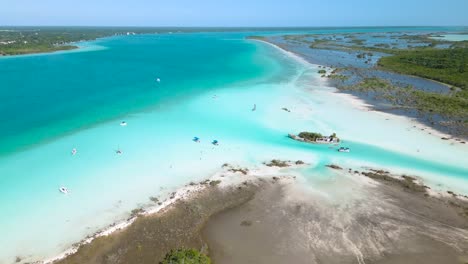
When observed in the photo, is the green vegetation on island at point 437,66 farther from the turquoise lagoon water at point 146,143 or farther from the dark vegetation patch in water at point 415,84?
the turquoise lagoon water at point 146,143

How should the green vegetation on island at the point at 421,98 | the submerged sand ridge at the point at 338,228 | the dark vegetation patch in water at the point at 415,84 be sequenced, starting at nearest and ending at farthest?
the submerged sand ridge at the point at 338,228, the dark vegetation patch in water at the point at 415,84, the green vegetation on island at the point at 421,98

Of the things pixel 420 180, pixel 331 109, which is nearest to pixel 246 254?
pixel 420 180

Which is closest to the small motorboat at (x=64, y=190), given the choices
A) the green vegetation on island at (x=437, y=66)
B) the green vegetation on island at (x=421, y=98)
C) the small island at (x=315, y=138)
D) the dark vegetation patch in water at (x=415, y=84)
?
the small island at (x=315, y=138)

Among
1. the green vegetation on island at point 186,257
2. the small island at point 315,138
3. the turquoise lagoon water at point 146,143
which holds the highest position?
the green vegetation on island at point 186,257

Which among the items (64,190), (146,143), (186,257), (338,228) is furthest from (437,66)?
(64,190)

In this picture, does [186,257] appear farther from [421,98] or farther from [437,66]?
[437,66]

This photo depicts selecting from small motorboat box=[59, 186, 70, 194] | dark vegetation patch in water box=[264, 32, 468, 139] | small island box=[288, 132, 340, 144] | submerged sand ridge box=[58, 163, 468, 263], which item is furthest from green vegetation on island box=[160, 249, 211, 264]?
dark vegetation patch in water box=[264, 32, 468, 139]

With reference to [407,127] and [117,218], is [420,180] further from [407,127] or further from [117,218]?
[117,218]
